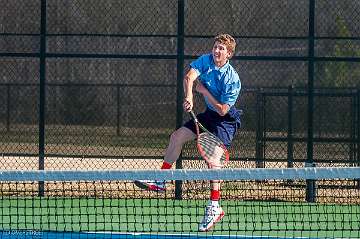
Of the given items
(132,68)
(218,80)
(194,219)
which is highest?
(132,68)

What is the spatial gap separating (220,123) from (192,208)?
175 cm

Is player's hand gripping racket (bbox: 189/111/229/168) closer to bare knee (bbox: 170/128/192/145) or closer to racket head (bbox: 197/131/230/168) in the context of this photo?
racket head (bbox: 197/131/230/168)

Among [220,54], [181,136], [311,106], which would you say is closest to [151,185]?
[181,136]

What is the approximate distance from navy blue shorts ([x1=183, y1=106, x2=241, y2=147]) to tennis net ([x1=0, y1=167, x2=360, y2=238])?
51cm

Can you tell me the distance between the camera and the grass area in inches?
Answer: 386

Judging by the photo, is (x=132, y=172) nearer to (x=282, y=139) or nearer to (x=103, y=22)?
(x=282, y=139)

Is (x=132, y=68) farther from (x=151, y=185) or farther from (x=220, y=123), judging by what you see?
(x=151, y=185)

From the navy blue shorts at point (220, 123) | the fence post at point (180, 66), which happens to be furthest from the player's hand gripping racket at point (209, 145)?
the fence post at point (180, 66)

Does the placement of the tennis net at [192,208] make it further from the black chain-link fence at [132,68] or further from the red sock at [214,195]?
the black chain-link fence at [132,68]

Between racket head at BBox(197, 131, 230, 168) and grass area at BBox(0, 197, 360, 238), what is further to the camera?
racket head at BBox(197, 131, 230, 168)

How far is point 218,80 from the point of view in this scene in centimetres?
1013

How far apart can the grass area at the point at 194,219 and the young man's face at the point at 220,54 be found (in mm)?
1231

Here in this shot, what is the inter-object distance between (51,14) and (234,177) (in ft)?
60.8

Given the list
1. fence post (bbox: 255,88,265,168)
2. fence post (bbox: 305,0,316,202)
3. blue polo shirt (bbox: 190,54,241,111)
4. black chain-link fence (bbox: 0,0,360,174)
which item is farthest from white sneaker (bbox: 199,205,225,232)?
black chain-link fence (bbox: 0,0,360,174)
